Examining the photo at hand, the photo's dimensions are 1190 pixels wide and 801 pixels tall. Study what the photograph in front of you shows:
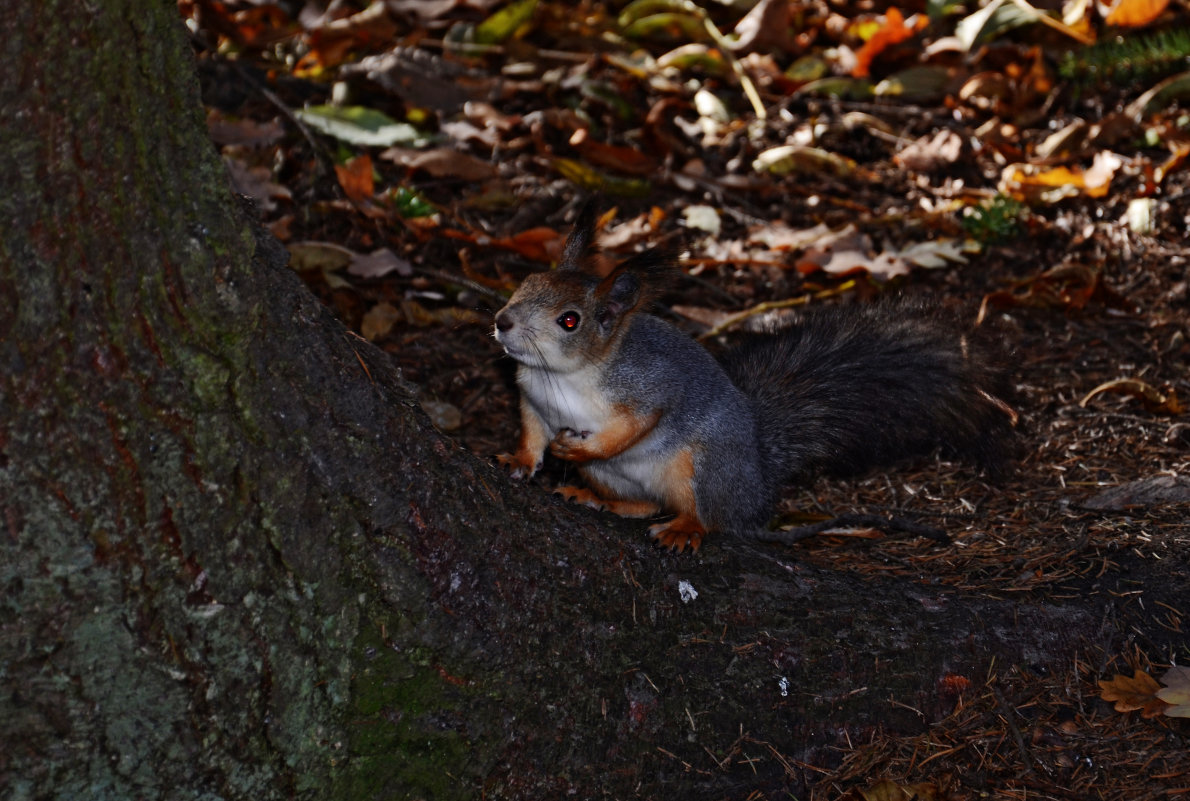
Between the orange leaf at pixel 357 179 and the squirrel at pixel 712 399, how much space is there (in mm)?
1064

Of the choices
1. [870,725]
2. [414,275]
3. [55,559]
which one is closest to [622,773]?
[870,725]

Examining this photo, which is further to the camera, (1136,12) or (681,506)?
(1136,12)

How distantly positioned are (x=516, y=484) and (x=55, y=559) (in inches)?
30.3

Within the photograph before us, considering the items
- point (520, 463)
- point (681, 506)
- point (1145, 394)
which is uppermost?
point (520, 463)

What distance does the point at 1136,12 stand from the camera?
4133 millimetres

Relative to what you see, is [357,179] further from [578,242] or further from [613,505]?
[613,505]

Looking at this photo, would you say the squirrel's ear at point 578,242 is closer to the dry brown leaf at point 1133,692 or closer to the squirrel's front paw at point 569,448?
the squirrel's front paw at point 569,448

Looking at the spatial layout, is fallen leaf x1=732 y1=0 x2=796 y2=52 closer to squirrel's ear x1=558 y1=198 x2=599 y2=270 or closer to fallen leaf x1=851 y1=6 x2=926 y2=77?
fallen leaf x1=851 y1=6 x2=926 y2=77

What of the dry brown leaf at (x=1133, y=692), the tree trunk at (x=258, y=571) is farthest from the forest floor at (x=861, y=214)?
the tree trunk at (x=258, y=571)

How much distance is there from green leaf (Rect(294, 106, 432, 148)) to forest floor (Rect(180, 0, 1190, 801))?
12 millimetres

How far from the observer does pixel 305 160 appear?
11.3ft

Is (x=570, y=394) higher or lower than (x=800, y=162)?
higher

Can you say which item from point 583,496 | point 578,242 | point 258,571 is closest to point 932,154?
point 578,242

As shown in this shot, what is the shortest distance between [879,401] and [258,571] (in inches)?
62.2
